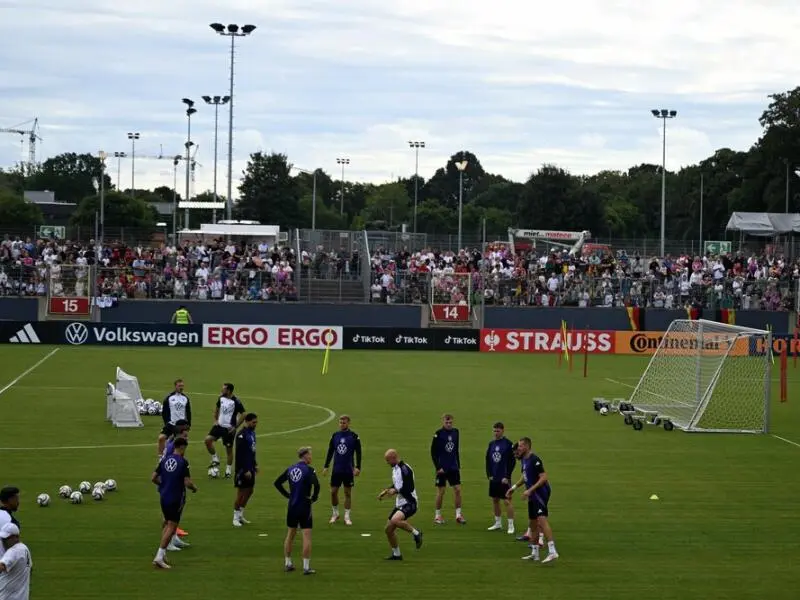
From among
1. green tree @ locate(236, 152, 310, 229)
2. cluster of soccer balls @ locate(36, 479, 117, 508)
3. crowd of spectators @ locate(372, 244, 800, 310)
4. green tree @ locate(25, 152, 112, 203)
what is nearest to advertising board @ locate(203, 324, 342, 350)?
crowd of spectators @ locate(372, 244, 800, 310)

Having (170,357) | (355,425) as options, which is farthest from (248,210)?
(355,425)

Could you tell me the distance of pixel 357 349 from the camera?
56031 mm

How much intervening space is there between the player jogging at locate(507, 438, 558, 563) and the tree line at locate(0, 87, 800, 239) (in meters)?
59.3

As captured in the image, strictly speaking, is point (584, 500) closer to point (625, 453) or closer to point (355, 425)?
point (625, 453)

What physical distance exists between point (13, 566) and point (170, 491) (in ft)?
15.9

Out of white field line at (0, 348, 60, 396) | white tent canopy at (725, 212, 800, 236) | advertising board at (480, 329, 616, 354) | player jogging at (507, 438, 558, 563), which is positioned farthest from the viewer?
white tent canopy at (725, 212, 800, 236)

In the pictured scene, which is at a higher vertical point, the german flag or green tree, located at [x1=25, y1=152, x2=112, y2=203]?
green tree, located at [x1=25, y1=152, x2=112, y2=203]

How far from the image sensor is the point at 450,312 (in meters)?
61.6

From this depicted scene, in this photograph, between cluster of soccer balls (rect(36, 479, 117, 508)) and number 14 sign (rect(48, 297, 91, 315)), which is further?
number 14 sign (rect(48, 297, 91, 315))

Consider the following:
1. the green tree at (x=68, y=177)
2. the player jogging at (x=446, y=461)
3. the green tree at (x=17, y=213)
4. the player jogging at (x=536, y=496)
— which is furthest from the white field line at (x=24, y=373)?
the green tree at (x=68, y=177)

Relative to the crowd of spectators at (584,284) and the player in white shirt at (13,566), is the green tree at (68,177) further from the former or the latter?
the player in white shirt at (13,566)

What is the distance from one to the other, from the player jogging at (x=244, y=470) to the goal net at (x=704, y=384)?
1544 cm

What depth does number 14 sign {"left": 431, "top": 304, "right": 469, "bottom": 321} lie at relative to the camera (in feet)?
201

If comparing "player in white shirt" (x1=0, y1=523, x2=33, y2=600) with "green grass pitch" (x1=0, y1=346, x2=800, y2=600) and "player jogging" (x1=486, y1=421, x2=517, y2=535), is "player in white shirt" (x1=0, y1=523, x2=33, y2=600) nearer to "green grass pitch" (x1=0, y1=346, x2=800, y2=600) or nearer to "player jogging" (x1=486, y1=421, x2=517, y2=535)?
"green grass pitch" (x1=0, y1=346, x2=800, y2=600)
